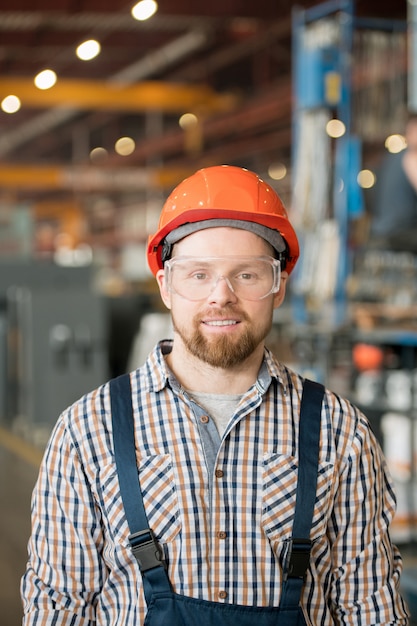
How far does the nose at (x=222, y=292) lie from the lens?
69.9 inches

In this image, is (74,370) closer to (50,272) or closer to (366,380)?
(50,272)

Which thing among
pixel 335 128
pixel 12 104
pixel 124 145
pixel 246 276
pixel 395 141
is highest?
pixel 124 145

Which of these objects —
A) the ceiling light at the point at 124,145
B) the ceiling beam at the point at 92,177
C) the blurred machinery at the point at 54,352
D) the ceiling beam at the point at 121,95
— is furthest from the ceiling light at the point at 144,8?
the ceiling light at the point at 124,145

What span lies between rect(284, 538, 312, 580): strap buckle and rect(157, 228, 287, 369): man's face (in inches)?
15.0

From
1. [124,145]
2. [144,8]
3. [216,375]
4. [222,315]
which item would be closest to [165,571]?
[216,375]

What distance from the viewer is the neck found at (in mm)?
1854

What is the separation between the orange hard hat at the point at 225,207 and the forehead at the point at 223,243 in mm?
13

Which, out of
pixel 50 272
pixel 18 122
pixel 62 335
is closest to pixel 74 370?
pixel 62 335

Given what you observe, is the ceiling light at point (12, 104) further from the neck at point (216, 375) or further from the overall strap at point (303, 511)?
the overall strap at point (303, 511)

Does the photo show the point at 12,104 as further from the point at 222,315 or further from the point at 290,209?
the point at 222,315

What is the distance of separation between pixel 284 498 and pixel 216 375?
29 cm

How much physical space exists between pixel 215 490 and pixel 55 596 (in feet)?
1.26

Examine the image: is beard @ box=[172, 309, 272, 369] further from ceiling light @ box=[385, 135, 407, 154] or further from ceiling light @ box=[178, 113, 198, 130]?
ceiling light @ box=[178, 113, 198, 130]

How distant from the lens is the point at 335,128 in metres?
7.30
